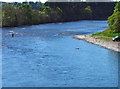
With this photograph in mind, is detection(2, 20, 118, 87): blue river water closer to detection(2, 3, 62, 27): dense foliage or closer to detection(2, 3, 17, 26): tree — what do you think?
detection(2, 3, 17, 26): tree

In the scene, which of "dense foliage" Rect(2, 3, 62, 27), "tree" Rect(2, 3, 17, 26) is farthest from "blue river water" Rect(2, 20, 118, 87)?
"dense foliage" Rect(2, 3, 62, 27)

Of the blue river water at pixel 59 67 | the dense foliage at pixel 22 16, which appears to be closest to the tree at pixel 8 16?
the dense foliage at pixel 22 16

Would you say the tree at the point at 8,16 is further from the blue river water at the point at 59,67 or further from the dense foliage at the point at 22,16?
the blue river water at the point at 59,67

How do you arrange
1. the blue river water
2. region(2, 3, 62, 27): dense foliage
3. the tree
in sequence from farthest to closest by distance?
region(2, 3, 62, 27): dense foliage → the tree → the blue river water

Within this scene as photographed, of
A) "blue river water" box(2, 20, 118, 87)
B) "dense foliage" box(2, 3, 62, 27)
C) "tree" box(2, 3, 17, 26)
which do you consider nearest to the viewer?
"blue river water" box(2, 20, 118, 87)

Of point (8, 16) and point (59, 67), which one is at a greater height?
point (59, 67)

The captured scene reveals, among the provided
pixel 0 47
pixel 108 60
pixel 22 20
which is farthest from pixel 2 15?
pixel 108 60

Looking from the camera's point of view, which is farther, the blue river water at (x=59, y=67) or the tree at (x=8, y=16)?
the tree at (x=8, y=16)

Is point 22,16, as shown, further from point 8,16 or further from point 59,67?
point 59,67

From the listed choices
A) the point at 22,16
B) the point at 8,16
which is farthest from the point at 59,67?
the point at 22,16

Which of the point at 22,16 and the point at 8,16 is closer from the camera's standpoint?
the point at 8,16

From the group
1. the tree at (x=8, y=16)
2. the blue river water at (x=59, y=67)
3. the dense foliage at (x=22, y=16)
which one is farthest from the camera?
the dense foliage at (x=22, y=16)

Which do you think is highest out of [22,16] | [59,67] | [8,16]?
[59,67]

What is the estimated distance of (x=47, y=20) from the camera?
183m
